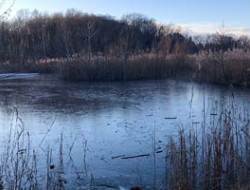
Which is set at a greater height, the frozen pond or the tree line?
the tree line

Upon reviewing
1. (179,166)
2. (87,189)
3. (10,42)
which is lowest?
(87,189)

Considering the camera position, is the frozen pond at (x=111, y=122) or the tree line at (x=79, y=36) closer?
the frozen pond at (x=111, y=122)

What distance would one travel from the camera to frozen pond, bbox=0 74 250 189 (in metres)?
5.51

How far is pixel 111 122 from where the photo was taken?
8617 millimetres

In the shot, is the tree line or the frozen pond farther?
the tree line

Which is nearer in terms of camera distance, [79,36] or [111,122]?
[111,122]

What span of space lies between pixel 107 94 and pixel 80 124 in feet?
16.8

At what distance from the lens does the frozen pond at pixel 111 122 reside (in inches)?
217

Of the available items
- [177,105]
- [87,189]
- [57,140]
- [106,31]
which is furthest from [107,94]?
[106,31]

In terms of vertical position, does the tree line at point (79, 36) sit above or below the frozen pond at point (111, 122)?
above

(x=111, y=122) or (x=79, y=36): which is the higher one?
(x=79, y=36)

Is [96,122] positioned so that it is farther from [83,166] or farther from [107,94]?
[107,94]

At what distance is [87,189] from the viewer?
473cm

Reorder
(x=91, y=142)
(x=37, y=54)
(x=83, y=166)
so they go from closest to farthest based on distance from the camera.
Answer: (x=83, y=166), (x=91, y=142), (x=37, y=54)
